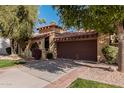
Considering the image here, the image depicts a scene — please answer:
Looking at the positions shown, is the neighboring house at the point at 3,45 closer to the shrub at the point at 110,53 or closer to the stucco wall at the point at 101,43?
the stucco wall at the point at 101,43

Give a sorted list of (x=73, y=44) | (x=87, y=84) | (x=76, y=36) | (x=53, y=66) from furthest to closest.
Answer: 1. (x=73, y=44)
2. (x=76, y=36)
3. (x=53, y=66)
4. (x=87, y=84)

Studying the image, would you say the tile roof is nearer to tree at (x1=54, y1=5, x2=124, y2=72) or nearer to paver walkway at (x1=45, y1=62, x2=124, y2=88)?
tree at (x1=54, y1=5, x2=124, y2=72)

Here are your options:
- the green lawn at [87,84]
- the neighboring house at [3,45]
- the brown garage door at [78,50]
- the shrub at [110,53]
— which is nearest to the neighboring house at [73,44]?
the brown garage door at [78,50]

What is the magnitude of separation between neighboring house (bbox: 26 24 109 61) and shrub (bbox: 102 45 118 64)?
2.96ft

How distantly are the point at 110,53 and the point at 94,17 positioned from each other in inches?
323

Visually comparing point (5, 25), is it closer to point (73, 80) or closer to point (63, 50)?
point (63, 50)

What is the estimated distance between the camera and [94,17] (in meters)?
11.4

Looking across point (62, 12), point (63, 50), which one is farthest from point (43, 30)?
point (62, 12)

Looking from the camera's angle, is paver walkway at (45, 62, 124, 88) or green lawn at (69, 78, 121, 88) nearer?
green lawn at (69, 78, 121, 88)

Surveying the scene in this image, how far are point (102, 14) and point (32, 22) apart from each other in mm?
16915

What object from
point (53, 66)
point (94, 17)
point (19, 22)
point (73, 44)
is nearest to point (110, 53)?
point (53, 66)

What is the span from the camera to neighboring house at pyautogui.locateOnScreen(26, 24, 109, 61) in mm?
20859

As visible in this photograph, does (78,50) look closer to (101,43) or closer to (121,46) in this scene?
(101,43)

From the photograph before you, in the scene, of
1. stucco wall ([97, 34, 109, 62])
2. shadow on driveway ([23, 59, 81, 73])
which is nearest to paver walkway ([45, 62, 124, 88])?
shadow on driveway ([23, 59, 81, 73])
